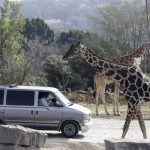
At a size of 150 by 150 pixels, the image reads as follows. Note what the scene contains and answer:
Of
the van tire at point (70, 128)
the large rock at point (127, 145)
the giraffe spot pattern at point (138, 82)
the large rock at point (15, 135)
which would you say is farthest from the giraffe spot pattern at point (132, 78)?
the large rock at point (127, 145)

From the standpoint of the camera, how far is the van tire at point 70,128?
20.2 metres

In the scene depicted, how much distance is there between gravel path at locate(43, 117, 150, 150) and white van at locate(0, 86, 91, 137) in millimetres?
458

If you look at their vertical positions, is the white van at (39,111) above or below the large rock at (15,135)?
above

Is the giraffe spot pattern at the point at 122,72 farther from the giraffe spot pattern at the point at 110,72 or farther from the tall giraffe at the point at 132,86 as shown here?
the giraffe spot pattern at the point at 110,72

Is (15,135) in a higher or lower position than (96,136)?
higher

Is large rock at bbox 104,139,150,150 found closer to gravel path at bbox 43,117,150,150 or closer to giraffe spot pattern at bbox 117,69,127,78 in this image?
gravel path at bbox 43,117,150,150

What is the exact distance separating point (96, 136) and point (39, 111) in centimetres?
245

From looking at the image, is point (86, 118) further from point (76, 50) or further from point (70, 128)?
point (76, 50)

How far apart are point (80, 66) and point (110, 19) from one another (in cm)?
1325

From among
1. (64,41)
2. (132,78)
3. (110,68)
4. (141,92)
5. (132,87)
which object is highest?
(64,41)

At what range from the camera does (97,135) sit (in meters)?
21.3

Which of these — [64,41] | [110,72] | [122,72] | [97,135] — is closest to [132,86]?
[122,72]

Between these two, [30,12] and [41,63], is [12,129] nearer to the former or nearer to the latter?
[41,63]

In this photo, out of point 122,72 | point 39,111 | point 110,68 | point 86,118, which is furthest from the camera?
point 86,118
